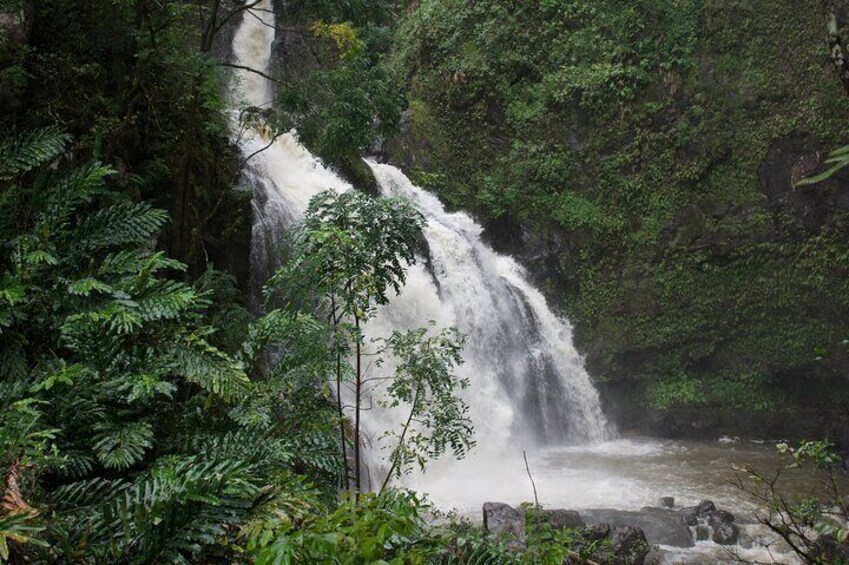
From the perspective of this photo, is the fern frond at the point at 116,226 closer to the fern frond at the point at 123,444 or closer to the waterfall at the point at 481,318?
the fern frond at the point at 123,444

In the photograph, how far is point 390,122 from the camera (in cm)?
678

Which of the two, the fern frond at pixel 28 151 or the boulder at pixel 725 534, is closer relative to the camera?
the fern frond at pixel 28 151

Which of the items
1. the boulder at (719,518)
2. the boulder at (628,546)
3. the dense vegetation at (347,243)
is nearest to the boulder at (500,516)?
the dense vegetation at (347,243)

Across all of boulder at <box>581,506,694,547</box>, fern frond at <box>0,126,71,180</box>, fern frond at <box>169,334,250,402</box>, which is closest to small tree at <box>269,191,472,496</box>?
fern frond at <box>169,334,250,402</box>

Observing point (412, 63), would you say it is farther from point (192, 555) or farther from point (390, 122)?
point (192, 555)

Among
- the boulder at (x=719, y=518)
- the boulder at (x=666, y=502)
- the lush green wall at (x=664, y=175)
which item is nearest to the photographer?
the boulder at (x=719, y=518)

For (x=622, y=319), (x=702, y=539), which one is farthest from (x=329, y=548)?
(x=622, y=319)

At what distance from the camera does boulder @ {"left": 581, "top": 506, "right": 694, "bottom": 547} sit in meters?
7.35

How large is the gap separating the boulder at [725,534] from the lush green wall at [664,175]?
18.2ft

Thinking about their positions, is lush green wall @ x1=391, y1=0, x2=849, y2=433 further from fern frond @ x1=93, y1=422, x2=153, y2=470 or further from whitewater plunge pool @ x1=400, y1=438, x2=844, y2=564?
fern frond @ x1=93, y1=422, x2=153, y2=470

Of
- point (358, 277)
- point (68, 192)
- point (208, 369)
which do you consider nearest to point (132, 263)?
point (68, 192)

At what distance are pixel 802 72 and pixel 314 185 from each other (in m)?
10.4

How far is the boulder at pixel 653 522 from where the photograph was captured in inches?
289

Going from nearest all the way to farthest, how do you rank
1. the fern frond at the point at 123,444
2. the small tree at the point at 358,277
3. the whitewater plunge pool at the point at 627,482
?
1. the fern frond at the point at 123,444
2. the small tree at the point at 358,277
3. the whitewater plunge pool at the point at 627,482
